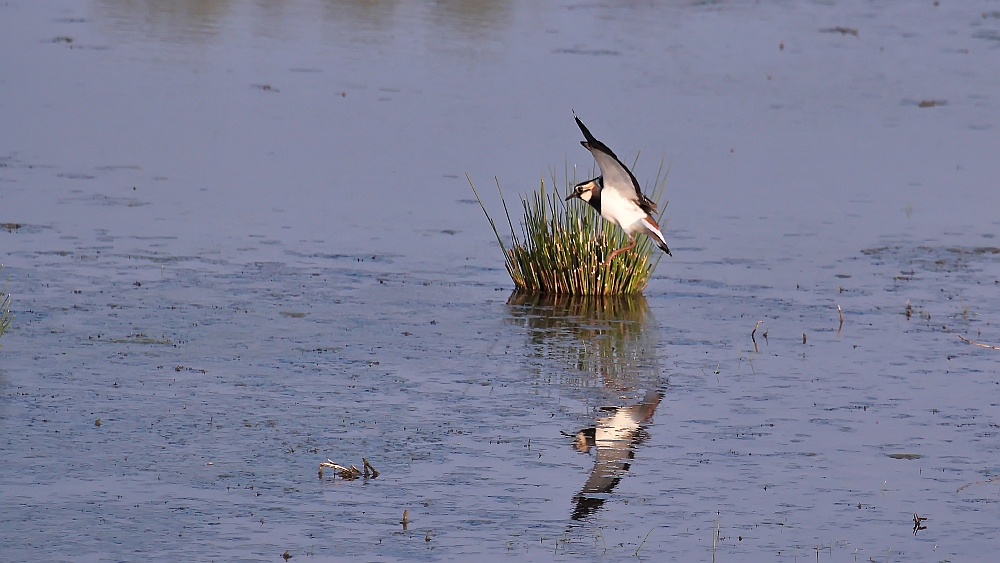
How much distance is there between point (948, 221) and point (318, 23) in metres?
14.6

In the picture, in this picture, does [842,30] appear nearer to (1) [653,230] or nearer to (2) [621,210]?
(1) [653,230]

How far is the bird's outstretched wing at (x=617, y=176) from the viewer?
1012cm

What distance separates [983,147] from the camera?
18344 mm

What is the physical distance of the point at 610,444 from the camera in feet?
→ 27.3

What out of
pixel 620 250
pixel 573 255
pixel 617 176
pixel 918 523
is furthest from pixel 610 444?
pixel 573 255

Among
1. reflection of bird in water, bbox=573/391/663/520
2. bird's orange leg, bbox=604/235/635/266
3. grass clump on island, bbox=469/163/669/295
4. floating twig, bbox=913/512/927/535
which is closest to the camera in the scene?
floating twig, bbox=913/512/927/535

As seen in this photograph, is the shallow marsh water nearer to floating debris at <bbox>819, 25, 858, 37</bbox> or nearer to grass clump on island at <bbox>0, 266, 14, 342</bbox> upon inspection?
grass clump on island at <bbox>0, 266, 14, 342</bbox>

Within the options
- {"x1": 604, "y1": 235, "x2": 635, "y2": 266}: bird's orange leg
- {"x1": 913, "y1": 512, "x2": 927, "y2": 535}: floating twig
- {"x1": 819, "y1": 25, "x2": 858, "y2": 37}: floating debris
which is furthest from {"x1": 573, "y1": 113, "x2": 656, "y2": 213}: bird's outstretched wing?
{"x1": 819, "y1": 25, "x2": 858, "y2": 37}: floating debris

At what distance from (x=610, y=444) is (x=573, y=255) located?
11.7 feet

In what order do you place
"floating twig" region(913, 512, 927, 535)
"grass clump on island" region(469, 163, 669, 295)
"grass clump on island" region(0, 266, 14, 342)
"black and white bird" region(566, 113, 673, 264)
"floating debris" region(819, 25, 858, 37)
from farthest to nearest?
"floating debris" region(819, 25, 858, 37), "grass clump on island" region(469, 163, 669, 295), "black and white bird" region(566, 113, 673, 264), "grass clump on island" region(0, 266, 14, 342), "floating twig" region(913, 512, 927, 535)

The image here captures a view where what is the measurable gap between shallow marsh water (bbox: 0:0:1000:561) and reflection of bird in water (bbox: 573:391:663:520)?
1.1 inches

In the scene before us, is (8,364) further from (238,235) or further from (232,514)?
(238,235)

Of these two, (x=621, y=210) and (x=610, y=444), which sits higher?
(x=621, y=210)

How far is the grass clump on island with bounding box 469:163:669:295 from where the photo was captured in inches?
458
